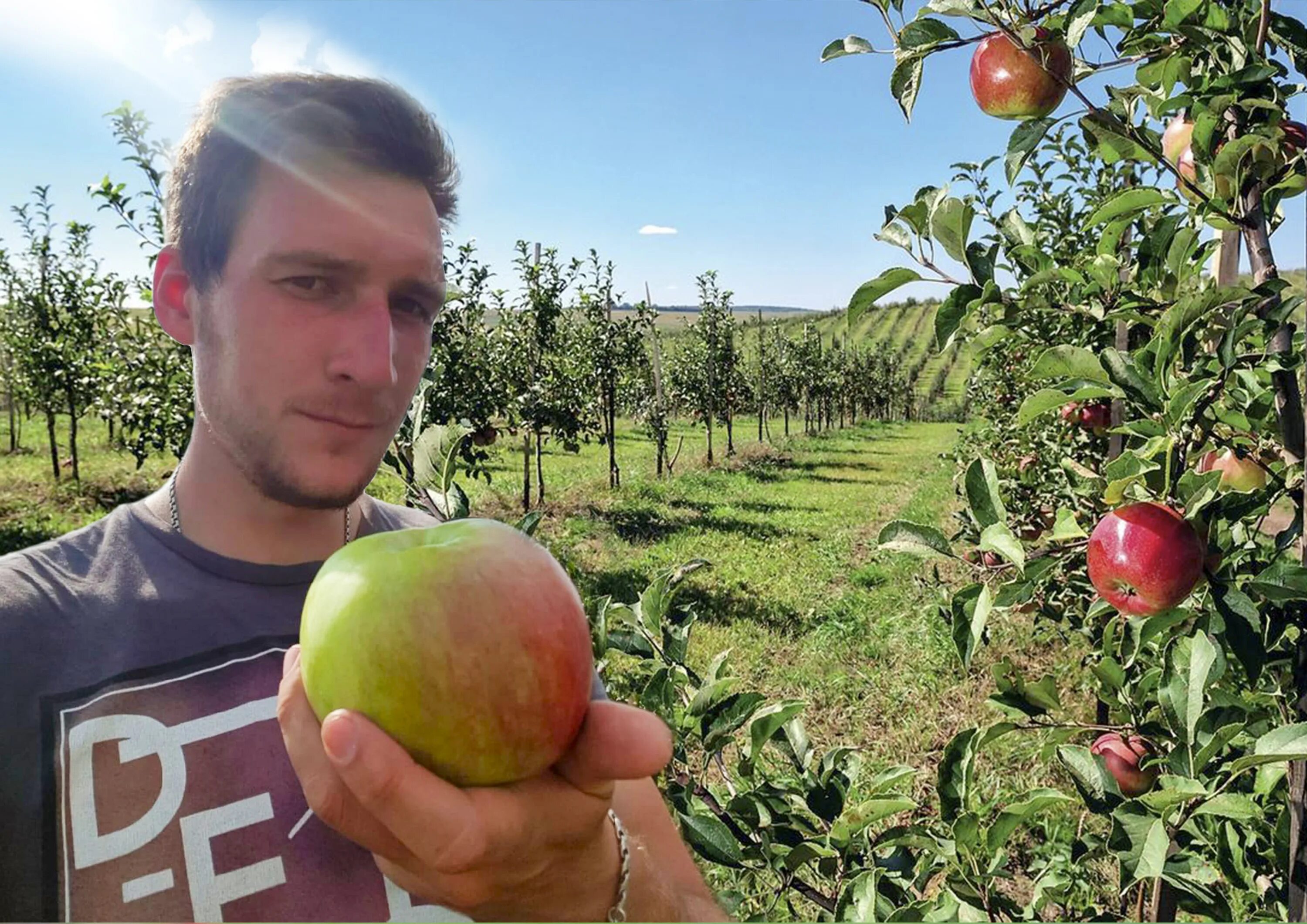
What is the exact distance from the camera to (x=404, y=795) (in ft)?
2.05

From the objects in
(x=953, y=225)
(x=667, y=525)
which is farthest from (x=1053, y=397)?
(x=667, y=525)

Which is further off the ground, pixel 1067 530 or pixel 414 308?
pixel 414 308

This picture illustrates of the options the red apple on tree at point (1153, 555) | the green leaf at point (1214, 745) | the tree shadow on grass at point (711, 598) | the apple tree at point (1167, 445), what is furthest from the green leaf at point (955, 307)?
the tree shadow on grass at point (711, 598)

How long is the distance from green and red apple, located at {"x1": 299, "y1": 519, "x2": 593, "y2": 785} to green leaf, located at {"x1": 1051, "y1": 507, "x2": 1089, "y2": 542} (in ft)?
2.55

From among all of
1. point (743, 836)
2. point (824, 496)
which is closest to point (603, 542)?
point (824, 496)

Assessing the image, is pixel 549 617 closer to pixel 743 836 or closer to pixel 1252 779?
pixel 743 836

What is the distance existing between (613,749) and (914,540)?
0.62 m

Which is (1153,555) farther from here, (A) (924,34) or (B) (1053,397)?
(A) (924,34)

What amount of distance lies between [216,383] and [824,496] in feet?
35.0

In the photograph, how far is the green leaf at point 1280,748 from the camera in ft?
2.87

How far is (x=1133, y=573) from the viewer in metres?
1.09

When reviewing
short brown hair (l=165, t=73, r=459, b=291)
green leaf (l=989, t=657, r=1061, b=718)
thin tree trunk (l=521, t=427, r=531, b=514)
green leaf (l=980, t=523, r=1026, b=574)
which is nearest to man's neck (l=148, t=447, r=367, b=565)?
short brown hair (l=165, t=73, r=459, b=291)

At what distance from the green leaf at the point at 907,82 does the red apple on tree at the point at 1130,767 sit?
1.10 metres

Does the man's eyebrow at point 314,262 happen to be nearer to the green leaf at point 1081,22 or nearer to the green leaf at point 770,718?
the green leaf at point 770,718
